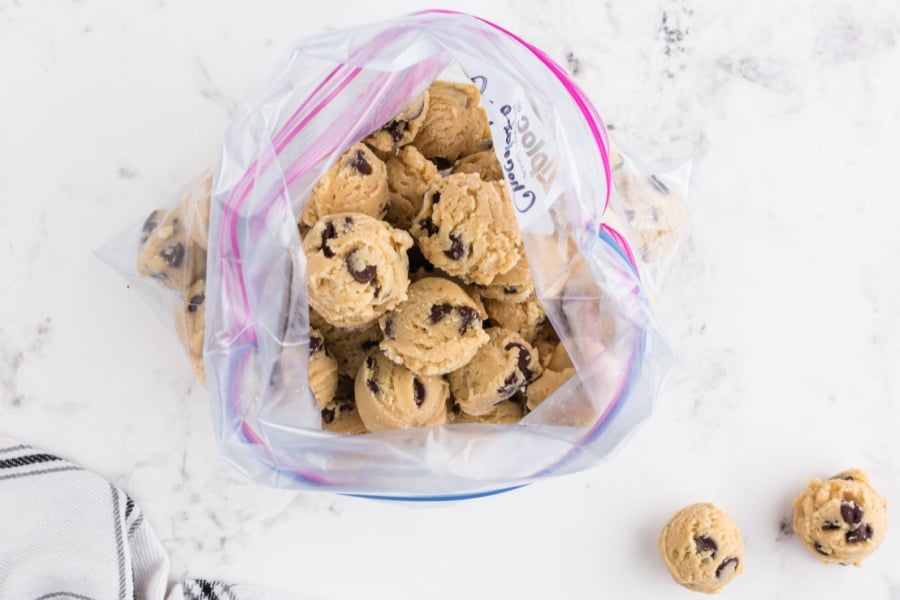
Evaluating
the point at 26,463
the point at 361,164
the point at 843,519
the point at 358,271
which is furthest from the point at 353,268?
the point at 843,519

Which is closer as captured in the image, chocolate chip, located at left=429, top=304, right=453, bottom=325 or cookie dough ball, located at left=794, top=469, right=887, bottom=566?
chocolate chip, located at left=429, top=304, right=453, bottom=325

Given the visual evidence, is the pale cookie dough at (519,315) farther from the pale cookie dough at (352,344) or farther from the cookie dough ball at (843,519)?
the cookie dough ball at (843,519)

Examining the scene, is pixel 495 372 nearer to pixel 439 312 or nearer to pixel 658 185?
pixel 439 312

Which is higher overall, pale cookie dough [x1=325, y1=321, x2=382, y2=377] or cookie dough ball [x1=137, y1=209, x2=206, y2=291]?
cookie dough ball [x1=137, y1=209, x2=206, y2=291]

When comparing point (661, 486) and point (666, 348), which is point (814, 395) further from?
point (666, 348)

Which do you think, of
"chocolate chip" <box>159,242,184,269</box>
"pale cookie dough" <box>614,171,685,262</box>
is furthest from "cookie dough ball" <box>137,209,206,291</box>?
"pale cookie dough" <box>614,171,685,262</box>

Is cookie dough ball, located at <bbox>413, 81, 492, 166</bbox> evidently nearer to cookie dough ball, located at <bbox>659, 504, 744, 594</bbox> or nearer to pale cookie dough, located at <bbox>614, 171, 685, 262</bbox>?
pale cookie dough, located at <bbox>614, 171, 685, 262</bbox>

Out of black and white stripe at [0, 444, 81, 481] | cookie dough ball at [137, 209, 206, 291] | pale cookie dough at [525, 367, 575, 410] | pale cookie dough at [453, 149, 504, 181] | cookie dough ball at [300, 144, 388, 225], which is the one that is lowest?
black and white stripe at [0, 444, 81, 481]
